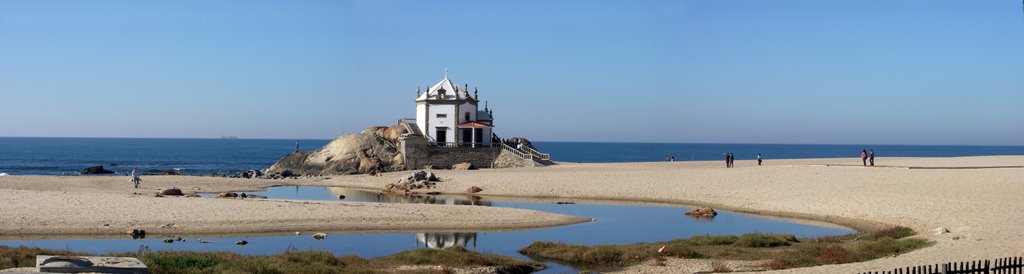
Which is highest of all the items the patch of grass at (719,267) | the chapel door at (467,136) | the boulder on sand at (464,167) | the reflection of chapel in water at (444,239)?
the chapel door at (467,136)

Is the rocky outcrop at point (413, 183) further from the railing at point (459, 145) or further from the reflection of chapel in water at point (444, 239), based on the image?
the reflection of chapel in water at point (444, 239)

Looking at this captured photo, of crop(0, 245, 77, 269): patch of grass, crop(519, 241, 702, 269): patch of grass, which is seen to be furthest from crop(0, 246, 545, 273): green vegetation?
crop(519, 241, 702, 269): patch of grass

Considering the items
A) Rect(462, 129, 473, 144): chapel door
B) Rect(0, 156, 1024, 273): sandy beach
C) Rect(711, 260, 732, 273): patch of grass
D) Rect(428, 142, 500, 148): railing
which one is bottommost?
Rect(711, 260, 732, 273): patch of grass

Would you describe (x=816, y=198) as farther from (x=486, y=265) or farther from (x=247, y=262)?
(x=247, y=262)

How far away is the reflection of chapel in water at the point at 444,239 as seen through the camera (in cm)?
2888

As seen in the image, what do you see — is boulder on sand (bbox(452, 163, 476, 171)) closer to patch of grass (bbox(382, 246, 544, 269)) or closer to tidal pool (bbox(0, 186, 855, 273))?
tidal pool (bbox(0, 186, 855, 273))

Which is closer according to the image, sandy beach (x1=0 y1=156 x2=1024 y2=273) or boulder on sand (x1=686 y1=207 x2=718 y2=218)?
sandy beach (x1=0 y1=156 x2=1024 y2=273)

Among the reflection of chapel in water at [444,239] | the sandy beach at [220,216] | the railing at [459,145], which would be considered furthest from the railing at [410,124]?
the reflection of chapel in water at [444,239]

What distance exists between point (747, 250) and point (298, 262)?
1220cm

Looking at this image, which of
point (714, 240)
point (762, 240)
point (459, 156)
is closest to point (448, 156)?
point (459, 156)

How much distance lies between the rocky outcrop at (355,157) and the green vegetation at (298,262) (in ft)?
146

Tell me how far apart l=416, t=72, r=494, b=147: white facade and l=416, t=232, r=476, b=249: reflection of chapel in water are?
39.3 meters

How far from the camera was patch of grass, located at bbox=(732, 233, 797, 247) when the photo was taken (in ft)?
87.0

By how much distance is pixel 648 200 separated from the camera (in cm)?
4556
